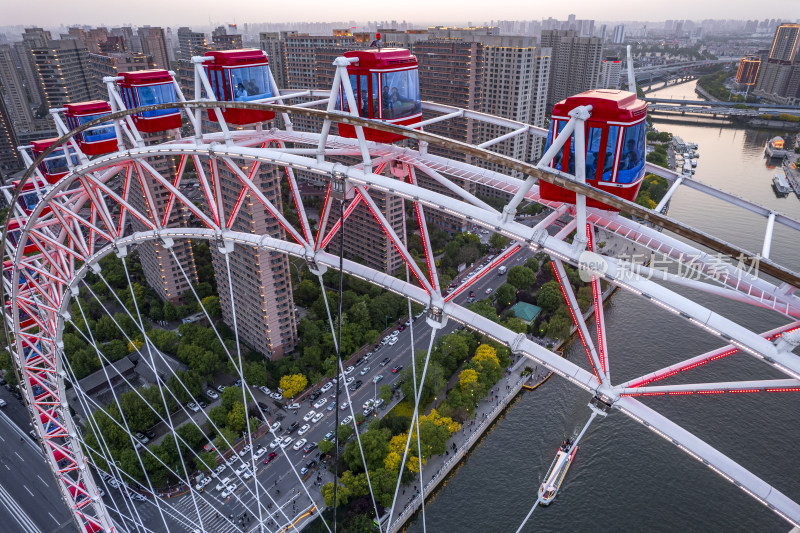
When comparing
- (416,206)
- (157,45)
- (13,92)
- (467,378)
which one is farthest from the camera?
(157,45)

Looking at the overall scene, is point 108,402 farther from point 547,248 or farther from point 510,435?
point 547,248

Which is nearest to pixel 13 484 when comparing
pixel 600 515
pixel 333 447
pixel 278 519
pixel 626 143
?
pixel 278 519

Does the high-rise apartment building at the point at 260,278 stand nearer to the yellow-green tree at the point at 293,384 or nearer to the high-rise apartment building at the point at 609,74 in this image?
the yellow-green tree at the point at 293,384

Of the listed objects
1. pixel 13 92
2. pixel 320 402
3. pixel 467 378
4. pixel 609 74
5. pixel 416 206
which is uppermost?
pixel 416 206

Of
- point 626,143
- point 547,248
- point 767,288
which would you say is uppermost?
point 626,143

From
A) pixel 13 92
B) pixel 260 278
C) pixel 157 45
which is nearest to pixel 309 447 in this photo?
pixel 260 278

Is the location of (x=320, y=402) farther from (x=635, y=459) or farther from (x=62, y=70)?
(x=62, y=70)

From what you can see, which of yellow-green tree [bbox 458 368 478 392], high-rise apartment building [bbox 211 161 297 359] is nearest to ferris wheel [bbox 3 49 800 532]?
high-rise apartment building [bbox 211 161 297 359]
